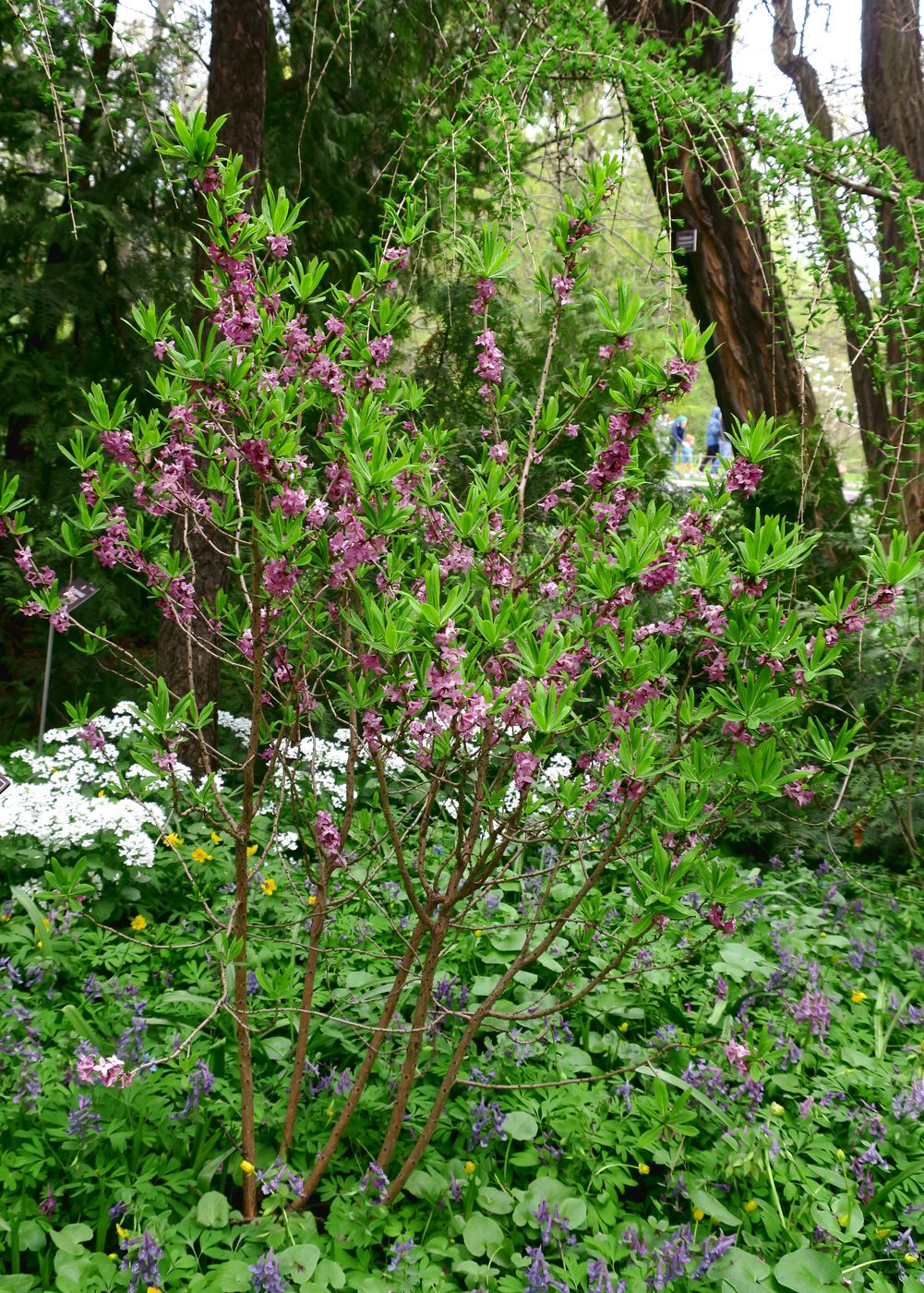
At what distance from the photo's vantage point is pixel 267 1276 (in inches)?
72.6

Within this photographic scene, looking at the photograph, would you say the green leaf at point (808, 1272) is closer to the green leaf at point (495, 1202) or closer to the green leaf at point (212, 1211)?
the green leaf at point (495, 1202)

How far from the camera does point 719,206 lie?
5266 mm

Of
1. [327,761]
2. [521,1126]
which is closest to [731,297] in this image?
[327,761]

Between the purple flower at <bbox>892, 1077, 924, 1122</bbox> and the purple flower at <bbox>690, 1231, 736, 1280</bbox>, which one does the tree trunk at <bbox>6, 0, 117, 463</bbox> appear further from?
the purple flower at <bbox>892, 1077, 924, 1122</bbox>

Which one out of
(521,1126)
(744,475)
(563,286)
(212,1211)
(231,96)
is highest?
(231,96)

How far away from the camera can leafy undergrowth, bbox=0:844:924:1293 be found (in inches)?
78.8

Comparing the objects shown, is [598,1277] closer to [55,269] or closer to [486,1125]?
[486,1125]

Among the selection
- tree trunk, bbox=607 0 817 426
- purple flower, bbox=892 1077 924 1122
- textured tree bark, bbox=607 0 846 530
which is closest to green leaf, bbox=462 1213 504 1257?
purple flower, bbox=892 1077 924 1122

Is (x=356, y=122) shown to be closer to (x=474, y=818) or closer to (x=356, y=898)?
(x=356, y=898)

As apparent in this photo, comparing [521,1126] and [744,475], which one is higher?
[744,475]

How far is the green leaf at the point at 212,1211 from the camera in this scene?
2.05 m

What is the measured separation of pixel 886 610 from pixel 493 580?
738mm

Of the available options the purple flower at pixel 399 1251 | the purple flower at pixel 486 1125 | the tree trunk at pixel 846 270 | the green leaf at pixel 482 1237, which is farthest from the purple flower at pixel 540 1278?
the tree trunk at pixel 846 270

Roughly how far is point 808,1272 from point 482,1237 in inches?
26.8
